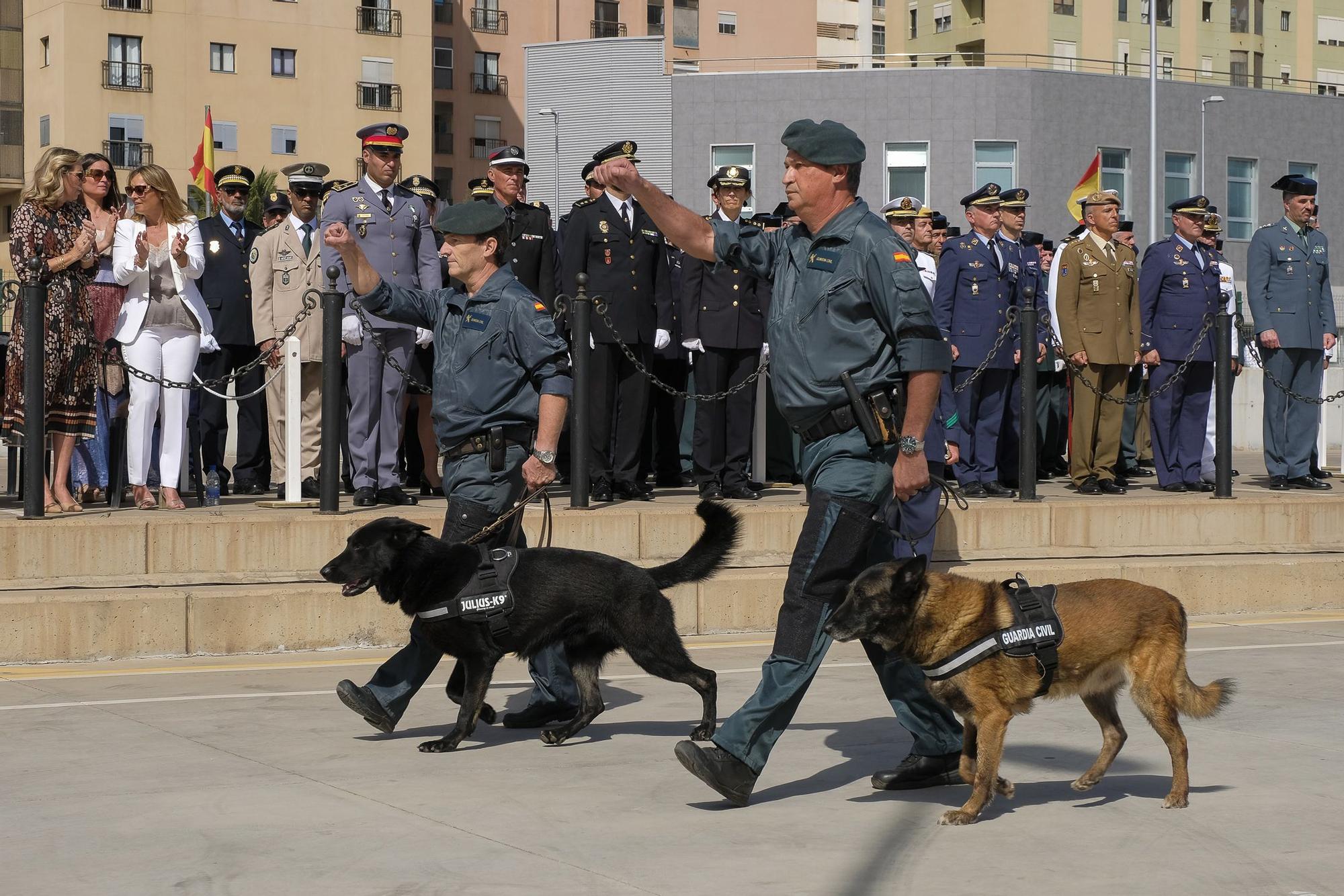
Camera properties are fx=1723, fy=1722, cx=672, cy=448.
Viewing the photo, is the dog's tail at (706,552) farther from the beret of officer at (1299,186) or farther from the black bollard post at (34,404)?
the beret of officer at (1299,186)

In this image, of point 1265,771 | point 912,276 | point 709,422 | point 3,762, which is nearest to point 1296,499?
point 709,422

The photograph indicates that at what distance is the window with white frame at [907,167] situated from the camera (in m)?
47.3

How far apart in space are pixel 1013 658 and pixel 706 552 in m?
1.76

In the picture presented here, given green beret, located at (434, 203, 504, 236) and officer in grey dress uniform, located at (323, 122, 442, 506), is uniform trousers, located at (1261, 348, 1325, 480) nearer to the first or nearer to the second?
officer in grey dress uniform, located at (323, 122, 442, 506)

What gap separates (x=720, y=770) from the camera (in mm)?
6000

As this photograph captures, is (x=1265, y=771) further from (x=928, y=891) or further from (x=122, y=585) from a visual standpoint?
(x=122, y=585)

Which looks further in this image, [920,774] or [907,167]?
[907,167]

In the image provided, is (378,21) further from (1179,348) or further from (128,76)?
(1179,348)

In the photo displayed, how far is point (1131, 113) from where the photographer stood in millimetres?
48250

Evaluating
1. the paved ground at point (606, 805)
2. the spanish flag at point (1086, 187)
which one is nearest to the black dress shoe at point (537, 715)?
the paved ground at point (606, 805)

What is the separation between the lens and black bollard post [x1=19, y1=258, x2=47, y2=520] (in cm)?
990

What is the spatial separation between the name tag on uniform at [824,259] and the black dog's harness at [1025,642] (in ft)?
4.40

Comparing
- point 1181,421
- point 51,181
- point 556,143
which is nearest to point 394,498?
point 51,181

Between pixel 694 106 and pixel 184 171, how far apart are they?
22.3 metres
